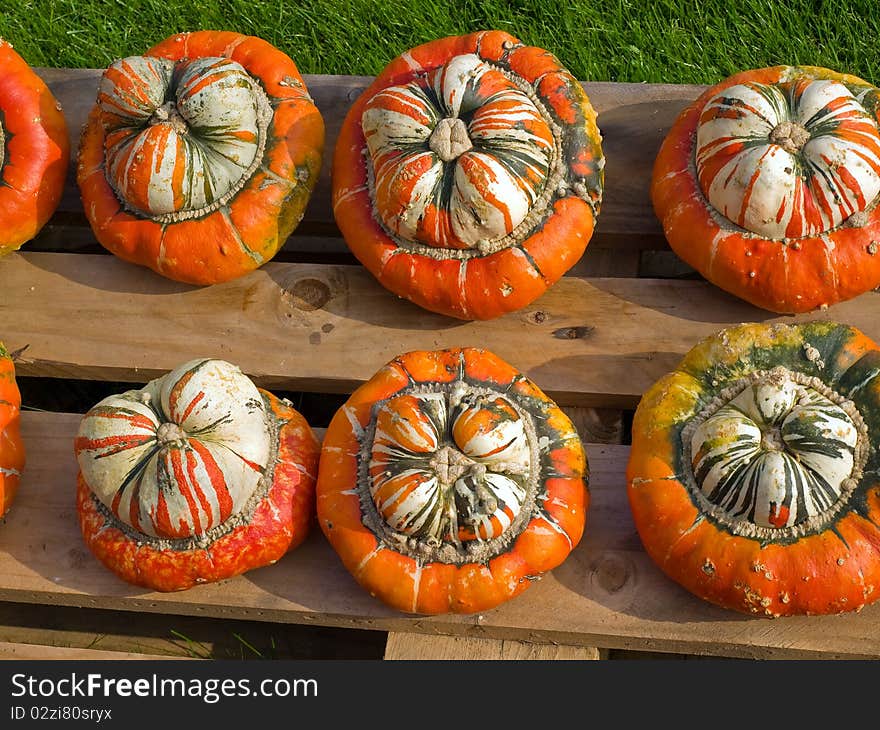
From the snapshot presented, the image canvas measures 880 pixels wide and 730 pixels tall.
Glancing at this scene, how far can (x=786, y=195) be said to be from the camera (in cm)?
223

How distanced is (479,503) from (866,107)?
51.9 inches

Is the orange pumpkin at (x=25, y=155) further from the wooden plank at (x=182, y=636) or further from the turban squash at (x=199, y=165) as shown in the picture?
the wooden plank at (x=182, y=636)

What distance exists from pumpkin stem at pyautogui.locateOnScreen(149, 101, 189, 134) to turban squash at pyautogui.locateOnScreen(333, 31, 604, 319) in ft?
1.35

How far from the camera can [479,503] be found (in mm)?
2021

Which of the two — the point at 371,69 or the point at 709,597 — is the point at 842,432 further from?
the point at 371,69


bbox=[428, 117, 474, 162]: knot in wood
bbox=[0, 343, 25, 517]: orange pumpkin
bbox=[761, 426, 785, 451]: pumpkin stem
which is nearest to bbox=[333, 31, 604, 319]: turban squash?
bbox=[428, 117, 474, 162]: knot in wood

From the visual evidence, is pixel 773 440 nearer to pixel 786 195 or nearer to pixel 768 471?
pixel 768 471

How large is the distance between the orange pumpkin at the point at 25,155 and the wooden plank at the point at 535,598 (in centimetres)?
70

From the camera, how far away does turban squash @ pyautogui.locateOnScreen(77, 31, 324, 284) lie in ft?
8.03

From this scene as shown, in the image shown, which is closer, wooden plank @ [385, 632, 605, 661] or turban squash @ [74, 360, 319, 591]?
turban squash @ [74, 360, 319, 591]

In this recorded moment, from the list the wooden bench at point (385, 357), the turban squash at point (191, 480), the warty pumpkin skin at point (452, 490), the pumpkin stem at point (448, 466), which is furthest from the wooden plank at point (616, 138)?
the pumpkin stem at point (448, 466)

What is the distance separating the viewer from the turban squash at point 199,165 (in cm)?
245

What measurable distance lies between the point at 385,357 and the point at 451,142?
557mm

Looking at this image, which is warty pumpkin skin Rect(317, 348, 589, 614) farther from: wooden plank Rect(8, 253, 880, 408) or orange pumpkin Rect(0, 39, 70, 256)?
orange pumpkin Rect(0, 39, 70, 256)
